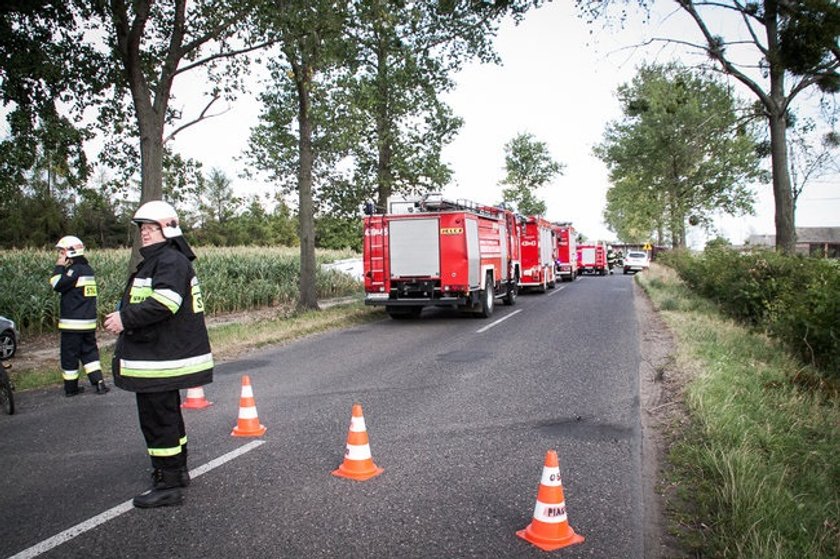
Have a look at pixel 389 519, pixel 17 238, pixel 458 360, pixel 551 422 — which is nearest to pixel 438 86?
pixel 458 360

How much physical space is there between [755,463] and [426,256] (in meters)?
11.0

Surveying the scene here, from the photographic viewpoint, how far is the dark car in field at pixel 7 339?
10.6 meters

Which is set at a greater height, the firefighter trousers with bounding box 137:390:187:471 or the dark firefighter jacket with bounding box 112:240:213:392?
the dark firefighter jacket with bounding box 112:240:213:392

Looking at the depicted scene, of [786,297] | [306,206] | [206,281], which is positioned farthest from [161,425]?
[206,281]

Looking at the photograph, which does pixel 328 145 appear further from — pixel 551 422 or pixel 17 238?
pixel 17 238

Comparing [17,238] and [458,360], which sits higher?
[17,238]

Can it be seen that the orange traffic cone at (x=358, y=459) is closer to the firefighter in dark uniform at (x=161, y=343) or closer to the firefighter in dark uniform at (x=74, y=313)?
the firefighter in dark uniform at (x=161, y=343)

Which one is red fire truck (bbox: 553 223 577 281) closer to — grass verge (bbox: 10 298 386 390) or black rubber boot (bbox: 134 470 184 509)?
grass verge (bbox: 10 298 386 390)

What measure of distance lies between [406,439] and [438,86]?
2104cm

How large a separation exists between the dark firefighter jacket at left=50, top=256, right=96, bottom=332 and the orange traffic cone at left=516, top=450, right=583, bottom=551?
635cm

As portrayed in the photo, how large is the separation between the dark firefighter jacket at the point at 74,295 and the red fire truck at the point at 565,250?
27.7 m

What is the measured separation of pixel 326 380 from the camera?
8109 mm

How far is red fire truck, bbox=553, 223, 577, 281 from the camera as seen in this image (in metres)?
33.4

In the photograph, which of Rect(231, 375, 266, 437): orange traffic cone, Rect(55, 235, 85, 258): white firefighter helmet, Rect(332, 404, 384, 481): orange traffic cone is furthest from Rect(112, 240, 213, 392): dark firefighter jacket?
Rect(55, 235, 85, 258): white firefighter helmet
